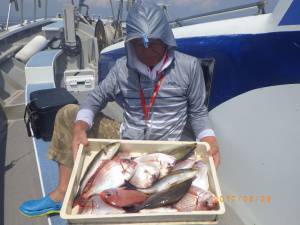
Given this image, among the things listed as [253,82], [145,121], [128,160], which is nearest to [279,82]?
[253,82]

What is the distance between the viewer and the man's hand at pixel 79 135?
1.91 metres

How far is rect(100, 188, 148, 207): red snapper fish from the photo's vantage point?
144 centimetres

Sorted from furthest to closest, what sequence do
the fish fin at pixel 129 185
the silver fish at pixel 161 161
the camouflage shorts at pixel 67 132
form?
1. the camouflage shorts at pixel 67 132
2. the silver fish at pixel 161 161
3. the fish fin at pixel 129 185

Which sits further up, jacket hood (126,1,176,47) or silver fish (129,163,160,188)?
jacket hood (126,1,176,47)

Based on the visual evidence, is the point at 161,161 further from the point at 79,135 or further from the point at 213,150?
the point at 79,135

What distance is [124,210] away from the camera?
4.71 ft

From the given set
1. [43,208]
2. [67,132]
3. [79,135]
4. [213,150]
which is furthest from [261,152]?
[43,208]

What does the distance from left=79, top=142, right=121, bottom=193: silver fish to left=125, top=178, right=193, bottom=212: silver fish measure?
0.31 metres

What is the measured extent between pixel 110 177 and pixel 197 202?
1.47 feet

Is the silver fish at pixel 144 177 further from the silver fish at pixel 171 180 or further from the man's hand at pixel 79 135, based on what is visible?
the man's hand at pixel 79 135

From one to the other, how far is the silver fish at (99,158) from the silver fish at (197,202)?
0.48 m

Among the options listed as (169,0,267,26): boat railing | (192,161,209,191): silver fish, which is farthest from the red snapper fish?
(169,0,267,26): boat railing

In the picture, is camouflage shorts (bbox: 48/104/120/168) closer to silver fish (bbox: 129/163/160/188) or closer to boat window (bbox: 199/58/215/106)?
boat window (bbox: 199/58/215/106)

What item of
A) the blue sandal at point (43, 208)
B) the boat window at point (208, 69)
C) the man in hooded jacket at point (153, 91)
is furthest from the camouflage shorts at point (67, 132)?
the boat window at point (208, 69)
